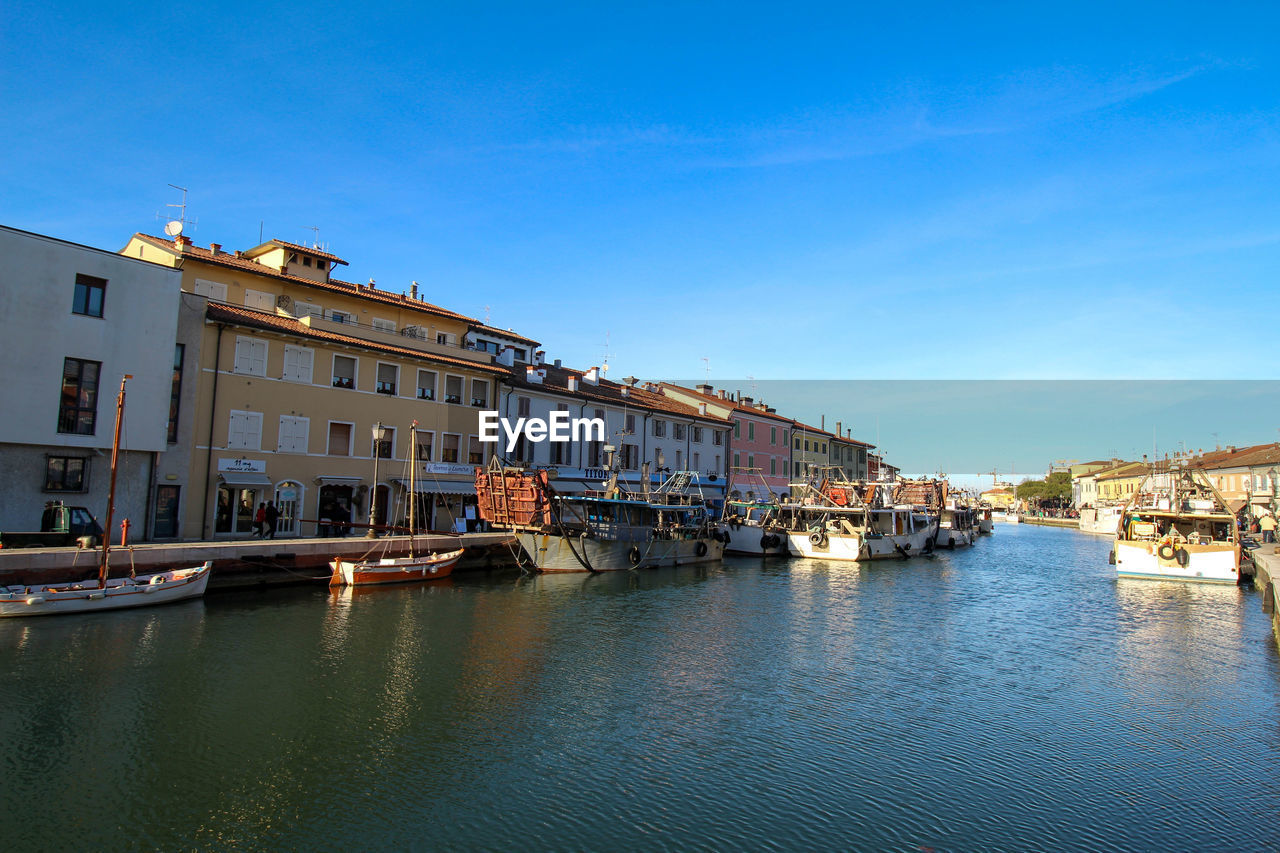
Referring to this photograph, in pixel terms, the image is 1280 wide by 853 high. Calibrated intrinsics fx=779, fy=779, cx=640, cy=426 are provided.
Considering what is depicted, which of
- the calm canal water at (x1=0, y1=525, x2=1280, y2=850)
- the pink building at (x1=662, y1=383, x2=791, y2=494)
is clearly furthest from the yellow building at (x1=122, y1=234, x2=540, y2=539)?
the pink building at (x1=662, y1=383, x2=791, y2=494)

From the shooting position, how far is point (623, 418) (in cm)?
5034

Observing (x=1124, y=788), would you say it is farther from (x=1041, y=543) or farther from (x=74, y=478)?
(x=1041, y=543)

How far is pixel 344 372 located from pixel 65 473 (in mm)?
11470

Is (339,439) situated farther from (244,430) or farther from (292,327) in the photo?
(292,327)

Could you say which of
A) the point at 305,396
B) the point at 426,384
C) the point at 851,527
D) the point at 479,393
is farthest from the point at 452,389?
the point at 851,527

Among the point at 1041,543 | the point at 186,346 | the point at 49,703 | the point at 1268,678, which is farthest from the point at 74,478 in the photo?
the point at 1041,543

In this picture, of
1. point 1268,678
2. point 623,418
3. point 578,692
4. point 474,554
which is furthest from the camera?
point 623,418

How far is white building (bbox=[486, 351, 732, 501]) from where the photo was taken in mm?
44281

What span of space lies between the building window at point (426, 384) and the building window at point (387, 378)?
1.30m

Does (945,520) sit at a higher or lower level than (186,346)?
lower

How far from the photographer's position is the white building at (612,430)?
44281 mm

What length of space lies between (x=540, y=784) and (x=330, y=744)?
3.51 m

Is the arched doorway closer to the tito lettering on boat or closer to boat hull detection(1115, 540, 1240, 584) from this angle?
the tito lettering on boat

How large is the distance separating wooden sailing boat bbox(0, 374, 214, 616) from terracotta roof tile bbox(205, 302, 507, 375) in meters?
10.4
